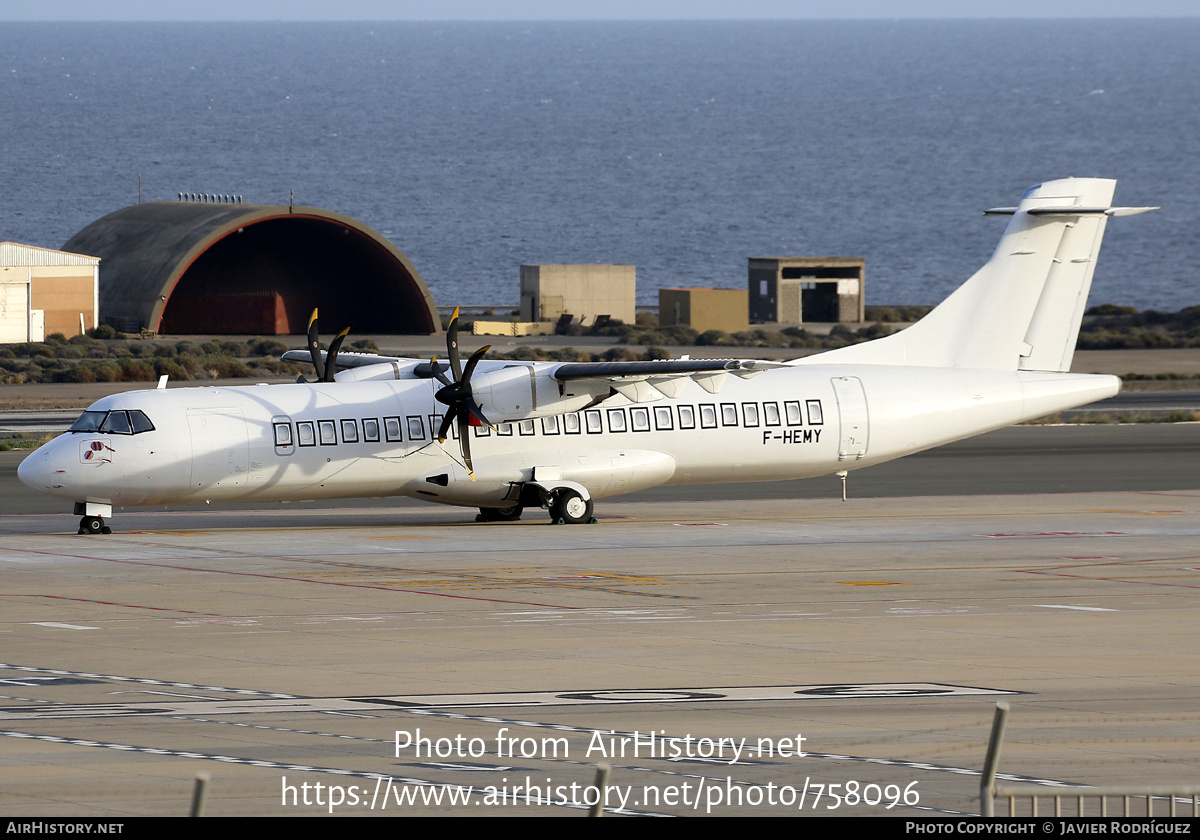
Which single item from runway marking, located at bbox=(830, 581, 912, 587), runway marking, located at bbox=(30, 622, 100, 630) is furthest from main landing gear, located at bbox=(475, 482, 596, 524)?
runway marking, located at bbox=(30, 622, 100, 630)

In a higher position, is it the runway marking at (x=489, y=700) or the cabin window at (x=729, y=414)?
the cabin window at (x=729, y=414)

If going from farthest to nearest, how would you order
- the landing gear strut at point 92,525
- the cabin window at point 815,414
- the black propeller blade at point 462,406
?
the cabin window at point 815,414 < the black propeller blade at point 462,406 < the landing gear strut at point 92,525

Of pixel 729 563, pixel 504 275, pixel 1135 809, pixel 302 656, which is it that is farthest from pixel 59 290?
pixel 504 275

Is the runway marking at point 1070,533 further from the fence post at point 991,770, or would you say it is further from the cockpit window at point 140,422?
the fence post at point 991,770

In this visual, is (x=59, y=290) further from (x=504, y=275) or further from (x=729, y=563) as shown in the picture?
(x=504, y=275)

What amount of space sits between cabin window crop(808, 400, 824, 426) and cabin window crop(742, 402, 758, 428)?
1.22 m

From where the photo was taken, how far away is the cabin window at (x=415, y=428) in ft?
106

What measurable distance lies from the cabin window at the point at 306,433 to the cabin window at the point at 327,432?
0.14 metres

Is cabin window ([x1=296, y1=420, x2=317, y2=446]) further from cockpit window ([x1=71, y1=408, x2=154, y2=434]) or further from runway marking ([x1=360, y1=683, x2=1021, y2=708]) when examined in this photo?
runway marking ([x1=360, y1=683, x2=1021, y2=708])

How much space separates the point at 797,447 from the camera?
34406 mm

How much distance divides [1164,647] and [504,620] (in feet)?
28.7

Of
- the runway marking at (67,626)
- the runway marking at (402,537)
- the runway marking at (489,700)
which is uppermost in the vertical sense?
the runway marking at (489,700)

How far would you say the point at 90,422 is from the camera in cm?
3092

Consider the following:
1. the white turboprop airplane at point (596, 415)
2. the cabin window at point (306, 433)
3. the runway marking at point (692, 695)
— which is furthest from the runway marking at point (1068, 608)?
the cabin window at point (306, 433)
